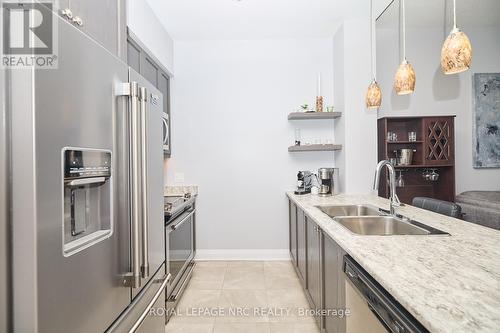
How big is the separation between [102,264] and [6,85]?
2.06ft

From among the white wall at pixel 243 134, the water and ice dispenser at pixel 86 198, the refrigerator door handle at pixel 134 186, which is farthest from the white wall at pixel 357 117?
the water and ice dispenser at pixel 86 198

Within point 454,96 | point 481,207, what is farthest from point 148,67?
point 481,207

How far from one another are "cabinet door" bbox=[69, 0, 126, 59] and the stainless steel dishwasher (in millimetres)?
1598

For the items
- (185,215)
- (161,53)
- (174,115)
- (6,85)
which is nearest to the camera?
(6,85)

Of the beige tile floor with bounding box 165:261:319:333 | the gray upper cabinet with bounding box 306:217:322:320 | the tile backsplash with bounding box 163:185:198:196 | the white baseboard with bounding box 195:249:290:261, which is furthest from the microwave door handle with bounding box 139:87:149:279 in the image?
the white baseboard with bounding box 195:249:290:261

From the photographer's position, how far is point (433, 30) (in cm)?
339

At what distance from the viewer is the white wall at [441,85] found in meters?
3.39

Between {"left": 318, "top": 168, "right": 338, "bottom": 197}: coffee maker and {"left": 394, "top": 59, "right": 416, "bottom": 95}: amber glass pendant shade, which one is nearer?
{"left": 394, "top": 59, "right": 416, "bottom": 95}: amber glass pendant shade

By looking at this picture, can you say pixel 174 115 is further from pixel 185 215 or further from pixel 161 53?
pixel 185 215

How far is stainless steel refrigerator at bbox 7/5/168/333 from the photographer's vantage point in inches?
25.6

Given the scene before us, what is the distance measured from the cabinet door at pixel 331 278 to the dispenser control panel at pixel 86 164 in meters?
1.19

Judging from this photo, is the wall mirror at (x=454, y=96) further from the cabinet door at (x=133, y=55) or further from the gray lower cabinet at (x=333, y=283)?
the cabinet door at (x=133, y=55)

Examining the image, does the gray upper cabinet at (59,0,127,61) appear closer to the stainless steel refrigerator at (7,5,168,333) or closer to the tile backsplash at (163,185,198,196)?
the stainless steel refrigerator at (7,5,168,333)

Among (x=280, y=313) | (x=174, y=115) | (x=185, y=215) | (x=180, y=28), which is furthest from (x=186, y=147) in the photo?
(x=280, y=313)
